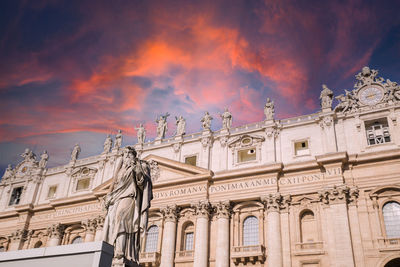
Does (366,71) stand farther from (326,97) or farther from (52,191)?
(52,191)

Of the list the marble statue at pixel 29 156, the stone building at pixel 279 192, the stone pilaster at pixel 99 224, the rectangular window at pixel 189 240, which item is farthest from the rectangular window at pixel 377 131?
the marble statue at pixel 29 156

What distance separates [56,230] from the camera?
39.4 m

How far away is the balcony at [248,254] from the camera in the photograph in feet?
95.3

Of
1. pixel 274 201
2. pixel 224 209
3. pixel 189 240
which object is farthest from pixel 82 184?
pixel 274 201

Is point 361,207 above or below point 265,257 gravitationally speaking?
above

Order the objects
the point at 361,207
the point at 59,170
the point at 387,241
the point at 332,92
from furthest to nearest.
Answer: the point at 59,170 < the point at 332,92 < the point at 361,207 < the point at 387,241

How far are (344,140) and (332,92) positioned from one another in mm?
4699

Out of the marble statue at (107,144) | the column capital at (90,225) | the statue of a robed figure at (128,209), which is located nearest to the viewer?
the statue of a robed figure at (128,209)

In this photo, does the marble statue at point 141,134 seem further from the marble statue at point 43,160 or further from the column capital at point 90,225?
the marble statue at point 43,160

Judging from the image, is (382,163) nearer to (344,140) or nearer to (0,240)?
(344,140)

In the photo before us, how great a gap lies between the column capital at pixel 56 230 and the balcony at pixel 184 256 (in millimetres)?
14252

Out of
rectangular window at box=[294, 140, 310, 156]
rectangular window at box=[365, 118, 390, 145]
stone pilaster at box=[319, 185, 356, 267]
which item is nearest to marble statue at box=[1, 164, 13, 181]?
rectangular window at box=[294, 140, 310, 156]

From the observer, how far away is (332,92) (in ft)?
111

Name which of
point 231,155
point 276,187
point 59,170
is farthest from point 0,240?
point 276,187
